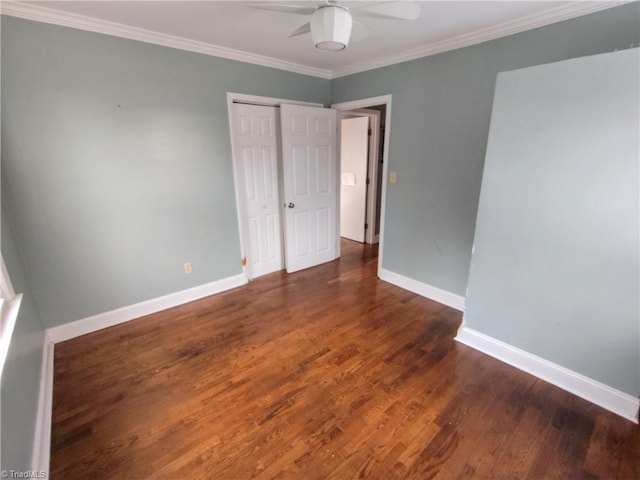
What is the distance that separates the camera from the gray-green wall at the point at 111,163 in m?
2.06

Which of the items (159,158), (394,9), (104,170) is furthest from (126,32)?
(394,9)

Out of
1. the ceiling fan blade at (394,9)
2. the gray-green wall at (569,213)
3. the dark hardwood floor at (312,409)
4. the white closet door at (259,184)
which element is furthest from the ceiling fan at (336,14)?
the dark hardwood floor at (312,409)

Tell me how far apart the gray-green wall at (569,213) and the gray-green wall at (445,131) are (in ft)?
1.98

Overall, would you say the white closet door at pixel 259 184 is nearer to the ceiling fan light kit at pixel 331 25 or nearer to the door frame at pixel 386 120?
the door frame at pixel 386 120

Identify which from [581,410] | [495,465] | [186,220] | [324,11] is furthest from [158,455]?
[324,11]

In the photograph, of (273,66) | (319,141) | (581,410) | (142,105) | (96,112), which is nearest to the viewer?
(581,410)

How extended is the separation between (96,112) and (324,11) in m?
1.87

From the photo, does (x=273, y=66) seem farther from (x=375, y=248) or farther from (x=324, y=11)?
(x=375, y=248)

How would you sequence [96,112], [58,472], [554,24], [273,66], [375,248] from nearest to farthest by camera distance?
[58,472] < [554,24] < [96,112] < [273,66] < [375,248]

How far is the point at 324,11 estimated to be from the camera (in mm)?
1629

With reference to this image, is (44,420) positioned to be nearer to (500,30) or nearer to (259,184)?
(259,184)

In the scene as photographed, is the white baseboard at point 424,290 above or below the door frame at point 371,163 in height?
below

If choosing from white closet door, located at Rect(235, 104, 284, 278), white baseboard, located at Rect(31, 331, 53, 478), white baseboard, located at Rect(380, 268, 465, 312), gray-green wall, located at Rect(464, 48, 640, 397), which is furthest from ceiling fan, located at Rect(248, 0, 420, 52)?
white baseboard, located at Rect(31, 331, 53, 478)

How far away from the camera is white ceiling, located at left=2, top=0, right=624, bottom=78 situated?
75.4 inches
